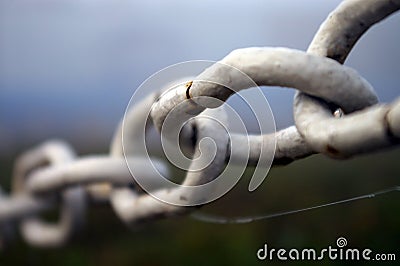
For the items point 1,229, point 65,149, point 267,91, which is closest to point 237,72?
point 267,91

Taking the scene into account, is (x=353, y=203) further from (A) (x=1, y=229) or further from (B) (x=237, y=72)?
(A) (x=1, y=229)

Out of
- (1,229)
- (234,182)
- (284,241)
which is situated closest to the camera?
(234,182)

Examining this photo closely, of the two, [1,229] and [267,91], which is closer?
[267,91]

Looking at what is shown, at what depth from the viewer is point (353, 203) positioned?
0.38 m

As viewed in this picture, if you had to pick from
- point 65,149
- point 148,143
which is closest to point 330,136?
point 148,143

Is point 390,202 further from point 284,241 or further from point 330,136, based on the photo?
point 330,136

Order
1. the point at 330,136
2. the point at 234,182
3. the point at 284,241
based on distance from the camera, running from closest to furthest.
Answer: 1. the point at 330,136
2. the point at 234,182
3. the point at 284,241

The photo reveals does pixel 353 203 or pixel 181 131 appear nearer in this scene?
pixel 181 131

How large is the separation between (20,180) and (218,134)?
30 centimetres

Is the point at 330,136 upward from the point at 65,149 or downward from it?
downward

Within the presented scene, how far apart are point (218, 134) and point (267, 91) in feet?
0.12

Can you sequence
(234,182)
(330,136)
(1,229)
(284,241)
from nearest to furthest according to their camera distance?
(330,136) < (234,182) < (284,241) < (1,229)

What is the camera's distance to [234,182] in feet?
0.94

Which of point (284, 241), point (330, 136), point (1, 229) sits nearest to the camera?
point (330, 136)
